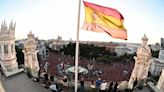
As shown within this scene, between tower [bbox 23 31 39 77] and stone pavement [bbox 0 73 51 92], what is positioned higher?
tower [bbox 23 31 39 77]

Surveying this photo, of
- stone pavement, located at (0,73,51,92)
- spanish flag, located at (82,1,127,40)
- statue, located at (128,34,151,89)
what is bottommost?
stone pavement, located at (0,73,51,92)

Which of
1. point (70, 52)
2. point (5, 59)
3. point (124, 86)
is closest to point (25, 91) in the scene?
point (124, 86)

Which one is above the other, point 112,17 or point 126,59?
point 112,17

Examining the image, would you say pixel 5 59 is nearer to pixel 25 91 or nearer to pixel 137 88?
pixel 25 91

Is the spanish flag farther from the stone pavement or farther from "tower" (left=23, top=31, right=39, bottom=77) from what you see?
"tower" (left=23, top=31, right=39, bottom=77)

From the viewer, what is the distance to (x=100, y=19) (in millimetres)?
6465

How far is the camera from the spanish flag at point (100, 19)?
6.45 m

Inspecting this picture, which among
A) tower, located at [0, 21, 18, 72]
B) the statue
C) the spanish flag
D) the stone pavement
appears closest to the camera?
the spanish flag

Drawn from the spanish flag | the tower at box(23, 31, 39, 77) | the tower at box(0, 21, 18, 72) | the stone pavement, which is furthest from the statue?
the tower at box(0, 21, 18, 72)

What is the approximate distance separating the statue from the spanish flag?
6.20ft

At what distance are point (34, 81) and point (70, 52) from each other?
39303 millimetres

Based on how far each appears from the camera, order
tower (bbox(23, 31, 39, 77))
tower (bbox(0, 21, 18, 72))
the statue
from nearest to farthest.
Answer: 1. the statue
2. tower (bbox(23, 31, 39, 77))
3. tower (bbox(0, 21, 18, 72))

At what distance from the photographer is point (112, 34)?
645cm

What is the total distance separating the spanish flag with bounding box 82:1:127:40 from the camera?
645cm
